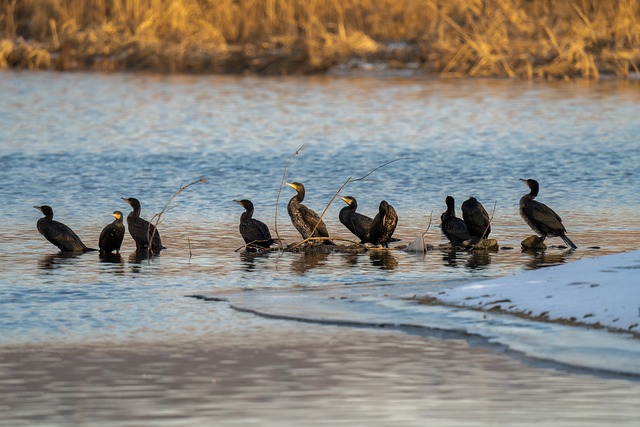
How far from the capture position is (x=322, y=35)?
1346 inches

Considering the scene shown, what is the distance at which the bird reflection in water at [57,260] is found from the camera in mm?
11547

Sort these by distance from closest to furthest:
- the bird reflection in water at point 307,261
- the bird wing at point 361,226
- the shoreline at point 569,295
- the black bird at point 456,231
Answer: the shoreline at point 569,295, the bird reflection in water at point 307,261, the black bird at point 456,231, the bird wing at point 361,226

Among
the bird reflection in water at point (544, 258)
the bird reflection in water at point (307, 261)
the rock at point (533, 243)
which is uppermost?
the rock at point (533, 243)

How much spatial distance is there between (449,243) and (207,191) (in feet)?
15.4

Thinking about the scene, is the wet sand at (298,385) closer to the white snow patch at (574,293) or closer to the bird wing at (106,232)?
the white snow patch at (574,293)

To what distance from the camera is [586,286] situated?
8.96m

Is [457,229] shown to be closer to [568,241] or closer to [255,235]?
[568,241]

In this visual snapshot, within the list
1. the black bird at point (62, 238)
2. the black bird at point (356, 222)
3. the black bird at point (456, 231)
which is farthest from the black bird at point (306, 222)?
the black bird at point (62, 238)

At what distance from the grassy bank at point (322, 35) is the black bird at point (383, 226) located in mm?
19087

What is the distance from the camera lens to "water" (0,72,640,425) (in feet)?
23.6

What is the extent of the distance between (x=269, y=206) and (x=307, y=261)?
3725mm

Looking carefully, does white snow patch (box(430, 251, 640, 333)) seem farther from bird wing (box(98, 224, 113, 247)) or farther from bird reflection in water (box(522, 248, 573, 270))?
bird wing (box(98, 224, 113, 247))

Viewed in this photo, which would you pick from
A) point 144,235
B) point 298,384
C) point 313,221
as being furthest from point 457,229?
point 298,384

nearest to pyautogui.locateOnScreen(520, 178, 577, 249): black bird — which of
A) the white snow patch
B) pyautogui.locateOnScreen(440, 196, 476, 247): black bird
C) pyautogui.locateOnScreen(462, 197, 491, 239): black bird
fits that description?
pyautogui.locateOnScreen(462, 197, 491, 239): black bird
